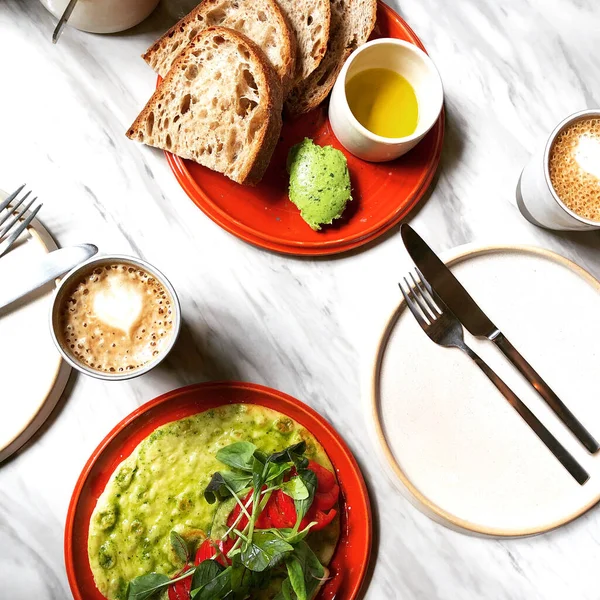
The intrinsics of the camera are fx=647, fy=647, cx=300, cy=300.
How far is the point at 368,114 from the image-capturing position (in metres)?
1.29

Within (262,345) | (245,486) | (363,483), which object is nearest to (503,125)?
(262,345)

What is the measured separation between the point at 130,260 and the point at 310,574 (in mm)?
638

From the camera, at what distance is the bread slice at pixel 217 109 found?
1213 millimetres

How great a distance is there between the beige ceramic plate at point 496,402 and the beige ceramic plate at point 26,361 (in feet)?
2.04

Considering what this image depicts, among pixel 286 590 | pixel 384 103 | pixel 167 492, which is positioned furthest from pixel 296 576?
pixel 384 103

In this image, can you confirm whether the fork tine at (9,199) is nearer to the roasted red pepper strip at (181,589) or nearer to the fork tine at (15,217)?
the fork tine at (15,217)

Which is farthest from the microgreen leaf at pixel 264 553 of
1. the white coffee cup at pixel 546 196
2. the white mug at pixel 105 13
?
the white mug at pixel 105 13

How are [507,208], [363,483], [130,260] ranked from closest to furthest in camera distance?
[130,260] → [363,483] → [507,208]

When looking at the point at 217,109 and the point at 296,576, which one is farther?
the point at 217,109

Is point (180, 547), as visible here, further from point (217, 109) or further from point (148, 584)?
point (217, 109)

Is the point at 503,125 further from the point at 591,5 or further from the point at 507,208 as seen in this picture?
the point at 591,5

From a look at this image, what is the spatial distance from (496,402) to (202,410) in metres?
0.59

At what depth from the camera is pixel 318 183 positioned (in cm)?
125

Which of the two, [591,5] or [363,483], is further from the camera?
[591,5]
